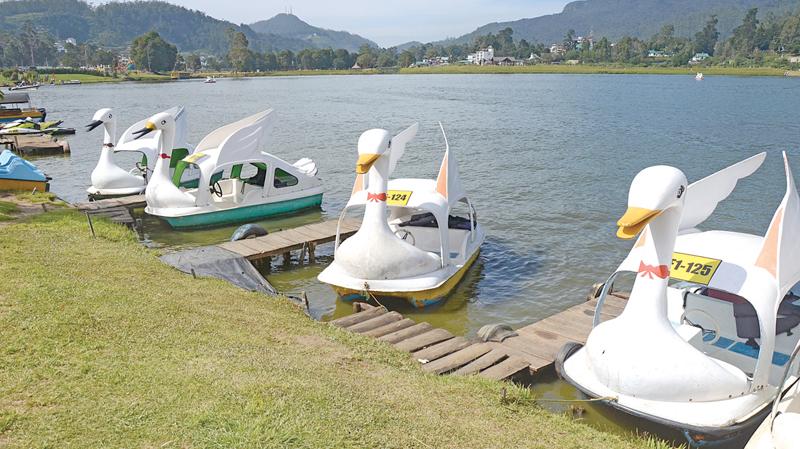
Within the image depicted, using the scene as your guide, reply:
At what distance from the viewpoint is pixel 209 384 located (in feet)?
20.9

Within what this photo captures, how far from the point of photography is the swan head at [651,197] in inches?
288

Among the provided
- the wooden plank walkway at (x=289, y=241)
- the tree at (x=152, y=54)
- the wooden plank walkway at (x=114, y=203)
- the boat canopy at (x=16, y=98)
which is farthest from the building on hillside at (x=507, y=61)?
the wooden plank walkway at (x=289, y=241)

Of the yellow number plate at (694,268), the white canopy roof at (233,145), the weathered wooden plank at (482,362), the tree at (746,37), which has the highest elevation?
the tree at (746,37)

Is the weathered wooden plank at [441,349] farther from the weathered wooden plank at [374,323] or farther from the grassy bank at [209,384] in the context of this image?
the weathered wooden plank at [374,323]

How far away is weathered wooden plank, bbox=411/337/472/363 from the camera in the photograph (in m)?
8.85

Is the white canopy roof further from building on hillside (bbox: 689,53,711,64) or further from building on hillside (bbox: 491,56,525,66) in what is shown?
building on hillside (bbox: 491,56,525,66)

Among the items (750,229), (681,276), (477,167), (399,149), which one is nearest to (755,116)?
(477,167)

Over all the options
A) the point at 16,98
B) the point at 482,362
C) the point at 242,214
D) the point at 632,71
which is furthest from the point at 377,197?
the point at 632,71

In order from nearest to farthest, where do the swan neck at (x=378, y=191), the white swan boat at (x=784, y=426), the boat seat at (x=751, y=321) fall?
the white swan boat at (x=784, y=426), the boat seat at (x=751, y=321), the swan neck at (x=378, y=191)

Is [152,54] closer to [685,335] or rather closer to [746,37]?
[746,37]

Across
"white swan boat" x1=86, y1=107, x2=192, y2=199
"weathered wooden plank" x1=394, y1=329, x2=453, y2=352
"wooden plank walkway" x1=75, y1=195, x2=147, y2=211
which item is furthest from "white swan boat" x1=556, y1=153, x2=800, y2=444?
"white swan boat" x1=86, y1=107, x2=192, y2=199

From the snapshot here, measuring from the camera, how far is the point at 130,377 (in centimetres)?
643

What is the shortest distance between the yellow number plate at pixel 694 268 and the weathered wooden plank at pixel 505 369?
2.40 metres

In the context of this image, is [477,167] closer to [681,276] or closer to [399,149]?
[399,149]
